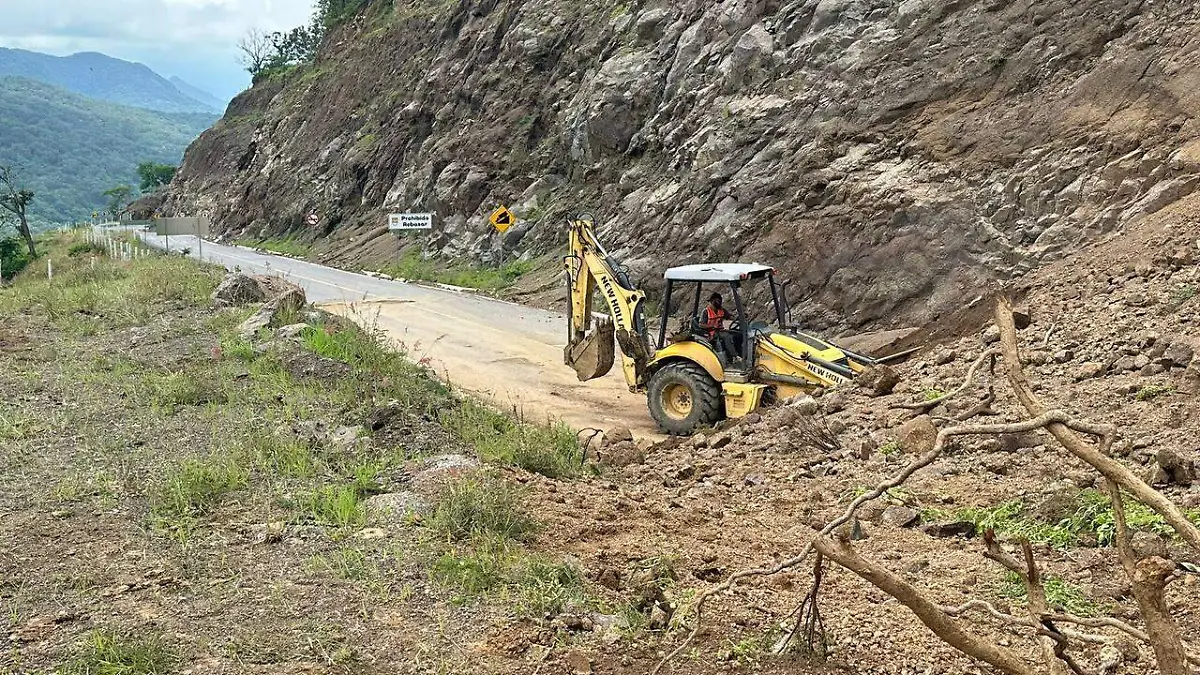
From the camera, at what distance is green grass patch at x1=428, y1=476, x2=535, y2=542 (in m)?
5.38

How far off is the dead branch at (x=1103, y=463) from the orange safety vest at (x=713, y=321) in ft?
28.9

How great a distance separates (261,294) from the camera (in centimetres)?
1739

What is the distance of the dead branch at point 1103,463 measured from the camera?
188cm

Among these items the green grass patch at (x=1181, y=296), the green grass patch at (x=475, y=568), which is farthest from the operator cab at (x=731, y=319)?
the green grass patch at (x=475, y=568)

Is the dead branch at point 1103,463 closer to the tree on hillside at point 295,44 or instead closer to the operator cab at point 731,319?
the operator cab at point 731,319

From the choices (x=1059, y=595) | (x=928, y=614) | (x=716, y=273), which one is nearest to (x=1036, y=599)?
(x=928, y=614)

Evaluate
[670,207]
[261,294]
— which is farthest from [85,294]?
[670,207]

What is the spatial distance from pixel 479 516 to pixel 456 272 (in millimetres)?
23640

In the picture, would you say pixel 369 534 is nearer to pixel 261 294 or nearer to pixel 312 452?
pixel 312 452

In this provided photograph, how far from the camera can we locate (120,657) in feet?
13.0

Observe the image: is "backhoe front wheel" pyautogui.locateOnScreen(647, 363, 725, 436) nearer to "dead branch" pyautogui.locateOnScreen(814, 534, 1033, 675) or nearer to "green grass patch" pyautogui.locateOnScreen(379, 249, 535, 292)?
"dead branch" pyautogui.locateOnScreen(814, 534, 1033, 675)

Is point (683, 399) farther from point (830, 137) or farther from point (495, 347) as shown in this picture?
point (830, 137)

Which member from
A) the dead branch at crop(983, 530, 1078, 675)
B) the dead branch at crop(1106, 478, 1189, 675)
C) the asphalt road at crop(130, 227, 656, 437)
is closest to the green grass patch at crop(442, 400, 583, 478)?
the asphalt road at crop(130, 227, 656, 437)

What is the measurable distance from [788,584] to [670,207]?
16.8m
